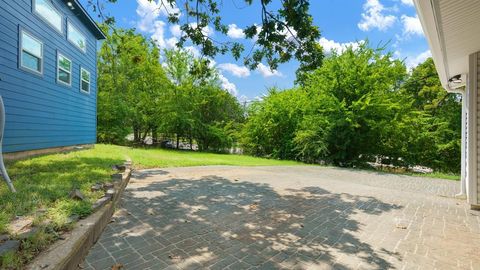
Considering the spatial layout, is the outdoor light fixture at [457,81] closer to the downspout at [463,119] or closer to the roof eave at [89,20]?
the downspout at [463,119]

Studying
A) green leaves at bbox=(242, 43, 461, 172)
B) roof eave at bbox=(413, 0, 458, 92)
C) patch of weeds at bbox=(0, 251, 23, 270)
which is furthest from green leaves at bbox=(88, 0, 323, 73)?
green leaves at bbox=(242, 43, 461, 172)

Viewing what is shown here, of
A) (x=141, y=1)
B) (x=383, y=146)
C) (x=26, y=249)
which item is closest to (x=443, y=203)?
(x=26, y=249)

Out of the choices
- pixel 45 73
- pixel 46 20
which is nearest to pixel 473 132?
pixel 45 73

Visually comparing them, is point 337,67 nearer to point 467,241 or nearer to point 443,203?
point 443,203

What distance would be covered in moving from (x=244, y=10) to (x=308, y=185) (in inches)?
173

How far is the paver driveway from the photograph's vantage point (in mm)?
2805

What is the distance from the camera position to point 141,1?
529 centimetres

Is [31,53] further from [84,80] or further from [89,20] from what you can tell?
[89,20]

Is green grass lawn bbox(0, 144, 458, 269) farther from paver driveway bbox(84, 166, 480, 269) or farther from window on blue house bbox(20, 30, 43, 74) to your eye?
window on blue house bbox(20, 30, 43, 74)

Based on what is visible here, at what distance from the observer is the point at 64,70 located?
9375 mm

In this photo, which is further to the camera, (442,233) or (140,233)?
(442,233)

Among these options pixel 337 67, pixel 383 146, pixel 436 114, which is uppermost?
pixel 337 67

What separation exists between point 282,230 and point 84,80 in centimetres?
1089

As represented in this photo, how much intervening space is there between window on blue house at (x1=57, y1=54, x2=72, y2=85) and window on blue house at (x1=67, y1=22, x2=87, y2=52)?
942 mm
